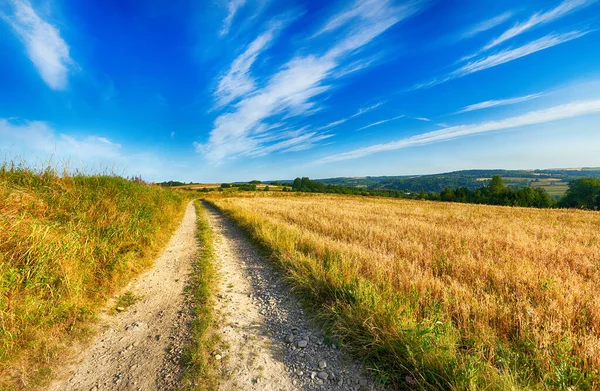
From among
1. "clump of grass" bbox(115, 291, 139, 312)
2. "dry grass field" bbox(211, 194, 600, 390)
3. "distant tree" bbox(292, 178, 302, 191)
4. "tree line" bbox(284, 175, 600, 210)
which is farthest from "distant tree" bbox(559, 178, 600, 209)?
"clump of grass" bbox(115, 291, 139, 312)

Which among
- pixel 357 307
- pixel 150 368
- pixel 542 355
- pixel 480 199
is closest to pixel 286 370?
pixel 357 307

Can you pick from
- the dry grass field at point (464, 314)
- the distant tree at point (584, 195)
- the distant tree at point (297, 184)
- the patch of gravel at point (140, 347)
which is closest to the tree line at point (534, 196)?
the distant tree at point (584, 195)

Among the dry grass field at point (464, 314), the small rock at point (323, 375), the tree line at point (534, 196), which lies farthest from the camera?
the tree line at point (534, 196)

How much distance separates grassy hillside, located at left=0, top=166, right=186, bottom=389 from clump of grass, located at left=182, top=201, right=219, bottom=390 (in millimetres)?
1850

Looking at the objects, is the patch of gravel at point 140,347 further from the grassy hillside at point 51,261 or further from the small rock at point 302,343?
the small rock at point 302,343

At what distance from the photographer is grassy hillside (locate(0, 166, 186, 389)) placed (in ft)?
11.4

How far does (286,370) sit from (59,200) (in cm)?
763

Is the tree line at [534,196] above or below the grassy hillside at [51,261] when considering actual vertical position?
below

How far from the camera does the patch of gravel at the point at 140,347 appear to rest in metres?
3.10

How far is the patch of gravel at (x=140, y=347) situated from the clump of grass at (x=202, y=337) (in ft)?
0.46

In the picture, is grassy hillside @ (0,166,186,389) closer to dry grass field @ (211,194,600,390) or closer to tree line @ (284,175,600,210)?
dry grass field @ (211,194,600,390)

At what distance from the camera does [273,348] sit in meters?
3.79

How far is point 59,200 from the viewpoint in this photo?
6.43 meters

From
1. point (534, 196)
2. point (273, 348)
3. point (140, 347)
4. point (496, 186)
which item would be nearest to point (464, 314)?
point (273, 348)
